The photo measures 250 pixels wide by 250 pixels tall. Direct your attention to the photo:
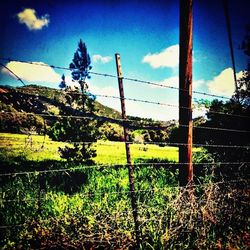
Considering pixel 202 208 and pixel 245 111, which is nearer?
pixel 202 208

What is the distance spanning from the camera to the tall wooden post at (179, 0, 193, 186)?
143 inches

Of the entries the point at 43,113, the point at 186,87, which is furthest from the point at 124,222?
the point at 43,113

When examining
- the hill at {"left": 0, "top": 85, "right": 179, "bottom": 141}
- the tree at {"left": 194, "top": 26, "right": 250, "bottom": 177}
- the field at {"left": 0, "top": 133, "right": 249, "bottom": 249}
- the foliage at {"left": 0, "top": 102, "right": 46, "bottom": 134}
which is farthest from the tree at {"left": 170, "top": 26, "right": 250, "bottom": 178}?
the foliage at {"left": 0, "top": 102, "right": 46, "bottom": 134}

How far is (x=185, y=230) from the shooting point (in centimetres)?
318

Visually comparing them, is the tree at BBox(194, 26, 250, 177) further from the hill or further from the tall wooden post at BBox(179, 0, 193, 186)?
the tall wooden post at BBox(179, 0, 193, 186)

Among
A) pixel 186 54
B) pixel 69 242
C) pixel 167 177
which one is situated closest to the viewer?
pixel 69 242

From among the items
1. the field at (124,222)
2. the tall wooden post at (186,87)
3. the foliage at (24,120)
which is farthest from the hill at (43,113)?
the field at (124,222)

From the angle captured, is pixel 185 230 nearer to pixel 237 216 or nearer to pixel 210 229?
pixel 210 229

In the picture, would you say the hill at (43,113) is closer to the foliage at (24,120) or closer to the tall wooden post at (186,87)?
the foliage at (24,120)

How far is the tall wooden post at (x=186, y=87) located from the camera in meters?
3.63

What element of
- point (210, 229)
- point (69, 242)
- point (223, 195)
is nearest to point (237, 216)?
point (223, 195)

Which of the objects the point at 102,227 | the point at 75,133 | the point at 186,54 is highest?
the point at 186,54

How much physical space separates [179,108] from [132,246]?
6.80 ft

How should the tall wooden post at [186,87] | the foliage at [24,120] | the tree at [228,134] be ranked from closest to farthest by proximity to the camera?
the foliage at [24,120]
the tall wooden post at [186,87]
the tree at [228,134]
